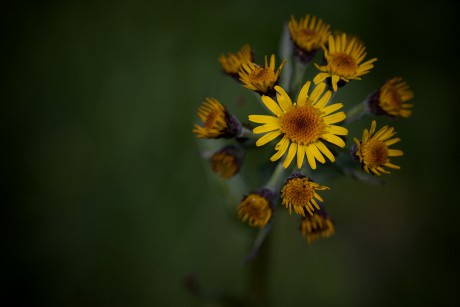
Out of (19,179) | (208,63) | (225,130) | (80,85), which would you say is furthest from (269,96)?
(19,179)

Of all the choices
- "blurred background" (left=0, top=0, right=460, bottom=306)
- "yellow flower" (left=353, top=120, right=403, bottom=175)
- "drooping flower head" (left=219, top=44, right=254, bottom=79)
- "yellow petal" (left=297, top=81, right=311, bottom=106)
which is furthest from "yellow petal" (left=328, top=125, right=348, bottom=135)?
"blurred background" (left=0, top=0, right=460, bottom=306)

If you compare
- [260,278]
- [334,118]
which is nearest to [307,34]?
[334,118]

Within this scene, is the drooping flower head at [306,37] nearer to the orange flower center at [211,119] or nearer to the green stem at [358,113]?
the green stem at [358,113]

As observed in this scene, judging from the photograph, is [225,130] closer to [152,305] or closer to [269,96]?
[269,96]

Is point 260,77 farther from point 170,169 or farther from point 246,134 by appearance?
point 170,169

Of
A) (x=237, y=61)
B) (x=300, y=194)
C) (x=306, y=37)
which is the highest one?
(x=306, y=37)

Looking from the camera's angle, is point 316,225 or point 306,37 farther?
point 306,37

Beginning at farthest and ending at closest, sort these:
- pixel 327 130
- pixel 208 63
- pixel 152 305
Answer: pixel 208 63 → pixel 152 305 → pixel 327 130

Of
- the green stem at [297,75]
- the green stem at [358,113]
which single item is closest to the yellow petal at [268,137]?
the green stem at [297,75]
